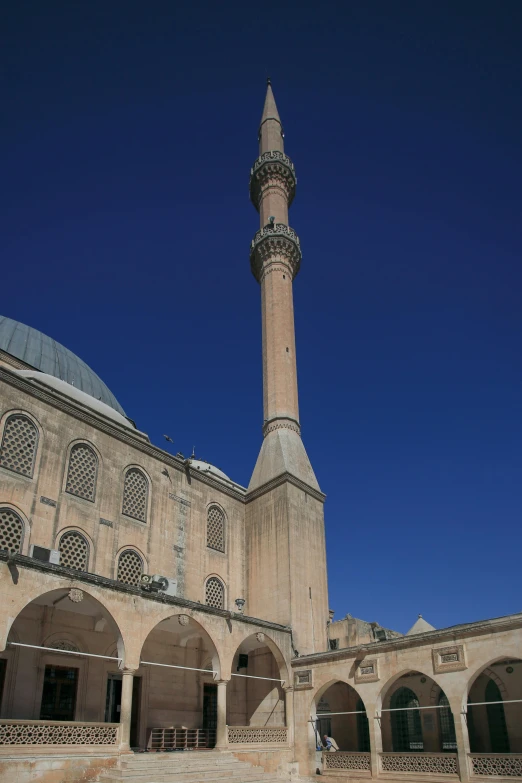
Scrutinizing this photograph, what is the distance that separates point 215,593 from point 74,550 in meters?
5.32

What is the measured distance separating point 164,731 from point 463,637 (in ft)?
24.6

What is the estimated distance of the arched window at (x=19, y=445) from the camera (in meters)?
13.8

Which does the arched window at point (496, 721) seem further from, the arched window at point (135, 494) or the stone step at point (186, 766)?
the arched window at point (135, 494)

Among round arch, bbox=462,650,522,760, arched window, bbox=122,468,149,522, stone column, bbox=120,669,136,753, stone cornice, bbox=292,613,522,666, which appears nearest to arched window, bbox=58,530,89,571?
arched window, bbox=122,468,149,522

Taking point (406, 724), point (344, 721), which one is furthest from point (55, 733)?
point (406, 724)

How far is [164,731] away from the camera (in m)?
14.5

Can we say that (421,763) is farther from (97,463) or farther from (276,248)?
(276,248)

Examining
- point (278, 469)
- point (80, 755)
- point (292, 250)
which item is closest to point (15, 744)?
point (80, 755)

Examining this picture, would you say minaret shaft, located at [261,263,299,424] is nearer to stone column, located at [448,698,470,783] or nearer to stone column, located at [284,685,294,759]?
stone column, located at [284,685,294,759]

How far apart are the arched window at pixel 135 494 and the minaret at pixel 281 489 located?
4.38 meters

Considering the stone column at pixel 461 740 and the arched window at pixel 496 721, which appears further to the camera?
the arched window at pixel 496 721

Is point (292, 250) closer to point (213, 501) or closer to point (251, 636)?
point (213, 501)

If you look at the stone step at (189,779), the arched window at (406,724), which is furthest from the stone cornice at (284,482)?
the stone step at (189,779)

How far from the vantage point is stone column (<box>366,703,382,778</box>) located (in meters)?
13.7
